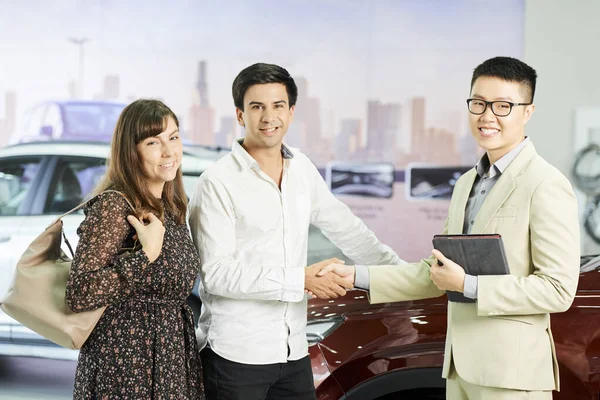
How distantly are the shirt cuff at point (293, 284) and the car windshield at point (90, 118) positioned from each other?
2.52 metres

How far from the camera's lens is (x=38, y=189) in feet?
12.8

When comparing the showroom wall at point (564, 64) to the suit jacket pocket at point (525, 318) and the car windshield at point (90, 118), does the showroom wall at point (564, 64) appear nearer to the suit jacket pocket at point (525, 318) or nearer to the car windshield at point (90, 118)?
the suit jacket pocket at point (525, 318)

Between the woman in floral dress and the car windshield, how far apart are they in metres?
2.38

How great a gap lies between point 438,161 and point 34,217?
2.38 meters

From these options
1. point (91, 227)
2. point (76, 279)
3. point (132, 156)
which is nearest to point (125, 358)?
point (76, 279)

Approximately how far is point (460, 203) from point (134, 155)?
0.92m

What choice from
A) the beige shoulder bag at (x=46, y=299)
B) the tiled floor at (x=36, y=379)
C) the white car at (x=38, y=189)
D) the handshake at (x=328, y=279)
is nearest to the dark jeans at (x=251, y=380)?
the handshake at (x=328, y=279)

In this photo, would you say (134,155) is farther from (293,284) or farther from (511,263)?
(511,263)

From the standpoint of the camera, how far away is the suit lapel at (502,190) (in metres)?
1.67

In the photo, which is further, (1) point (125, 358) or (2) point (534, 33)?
(2) point (534, 33)

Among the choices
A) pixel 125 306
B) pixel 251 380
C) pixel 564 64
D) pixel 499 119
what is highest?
pixel 564 64

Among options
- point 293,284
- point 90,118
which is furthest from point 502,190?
point 90,118

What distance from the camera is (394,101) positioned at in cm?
385

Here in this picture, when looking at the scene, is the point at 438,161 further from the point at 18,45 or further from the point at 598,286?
the point at 18,45
